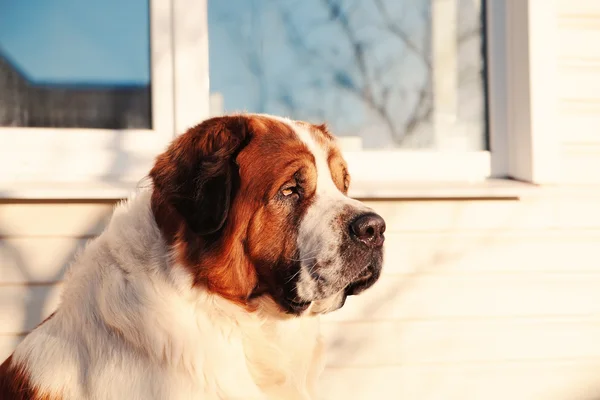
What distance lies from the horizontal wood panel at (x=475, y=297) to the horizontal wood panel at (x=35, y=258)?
139 centimetres

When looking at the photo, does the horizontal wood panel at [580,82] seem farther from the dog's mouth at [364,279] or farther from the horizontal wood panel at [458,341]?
the dog's mouth at [364,279]

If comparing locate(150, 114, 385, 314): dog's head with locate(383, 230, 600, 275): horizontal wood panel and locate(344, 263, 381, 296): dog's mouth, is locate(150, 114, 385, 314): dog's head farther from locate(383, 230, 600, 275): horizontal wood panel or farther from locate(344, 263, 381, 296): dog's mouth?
locate(383, 230, 600, 275): horizontal wood panel

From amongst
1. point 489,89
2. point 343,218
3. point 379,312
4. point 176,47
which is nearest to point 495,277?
point 379,312

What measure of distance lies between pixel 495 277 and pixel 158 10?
7.67 ft

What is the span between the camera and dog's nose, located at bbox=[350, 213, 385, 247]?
2.36m

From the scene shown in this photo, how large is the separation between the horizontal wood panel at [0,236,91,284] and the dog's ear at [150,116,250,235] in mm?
1367

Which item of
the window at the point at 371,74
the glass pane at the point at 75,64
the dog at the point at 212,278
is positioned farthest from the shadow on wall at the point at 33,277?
the dog at the point at 212,278

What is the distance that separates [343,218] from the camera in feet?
7.82

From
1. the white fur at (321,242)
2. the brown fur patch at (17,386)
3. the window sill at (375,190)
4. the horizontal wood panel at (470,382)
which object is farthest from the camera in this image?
the horizontal wood panel at (470,382)

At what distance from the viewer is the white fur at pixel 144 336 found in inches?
85.0

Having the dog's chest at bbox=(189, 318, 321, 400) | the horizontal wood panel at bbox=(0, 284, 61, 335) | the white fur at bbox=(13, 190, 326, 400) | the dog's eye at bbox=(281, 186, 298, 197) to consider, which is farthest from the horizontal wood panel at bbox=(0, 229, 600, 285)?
the horizontal wood panel at bbox=(0, 284, 61, 335)

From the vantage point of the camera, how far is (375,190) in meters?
3.70

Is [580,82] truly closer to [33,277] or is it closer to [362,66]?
[362,66]

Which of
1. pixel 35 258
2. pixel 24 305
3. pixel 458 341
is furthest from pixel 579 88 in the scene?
pixel 24 305
